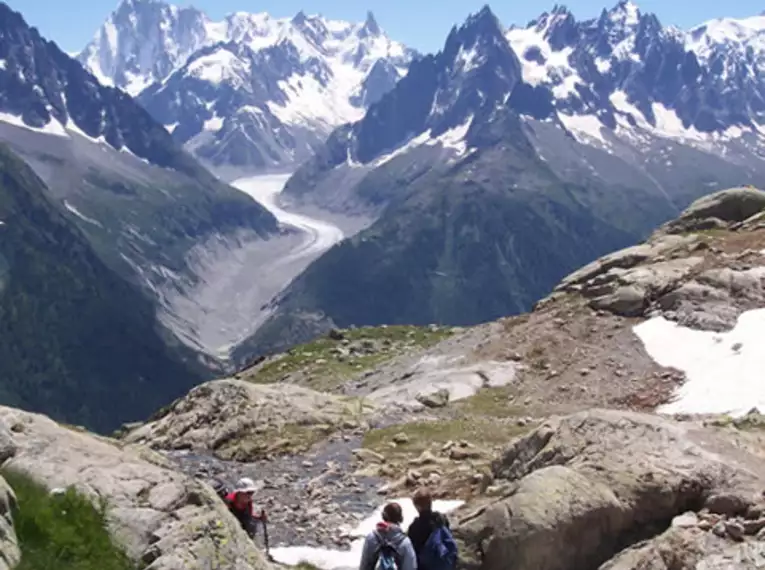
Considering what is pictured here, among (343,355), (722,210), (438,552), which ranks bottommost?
(343,355)

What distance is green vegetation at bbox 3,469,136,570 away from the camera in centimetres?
1567

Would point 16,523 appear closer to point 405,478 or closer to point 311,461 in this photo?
point 405,478

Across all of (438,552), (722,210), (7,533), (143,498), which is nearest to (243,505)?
(143,498)

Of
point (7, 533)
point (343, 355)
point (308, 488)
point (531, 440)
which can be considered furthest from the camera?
point (343, 355)

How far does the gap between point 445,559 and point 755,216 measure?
5126cm

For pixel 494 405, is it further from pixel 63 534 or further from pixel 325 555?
pixel 63 534

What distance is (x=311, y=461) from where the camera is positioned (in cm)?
3284

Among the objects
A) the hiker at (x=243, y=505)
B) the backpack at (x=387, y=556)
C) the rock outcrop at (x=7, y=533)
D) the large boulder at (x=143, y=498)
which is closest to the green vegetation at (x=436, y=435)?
the hiker at (x=243, y=505)

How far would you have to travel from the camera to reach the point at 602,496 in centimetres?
2220

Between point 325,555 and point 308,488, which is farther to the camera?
point 308,488

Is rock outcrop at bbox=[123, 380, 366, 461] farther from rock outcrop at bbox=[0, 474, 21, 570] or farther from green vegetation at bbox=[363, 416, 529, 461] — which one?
rock outcrop at bbox=[0, 474, 21, 570]

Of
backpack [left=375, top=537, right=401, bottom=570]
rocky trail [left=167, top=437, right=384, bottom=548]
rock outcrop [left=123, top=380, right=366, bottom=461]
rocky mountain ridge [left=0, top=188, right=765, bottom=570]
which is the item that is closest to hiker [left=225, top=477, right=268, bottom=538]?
rocky mountain ridge [left=0, top=188, right=765, bottom=570]

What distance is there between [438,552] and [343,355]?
186ft

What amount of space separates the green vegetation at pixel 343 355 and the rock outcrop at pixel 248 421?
1996 centimetres
